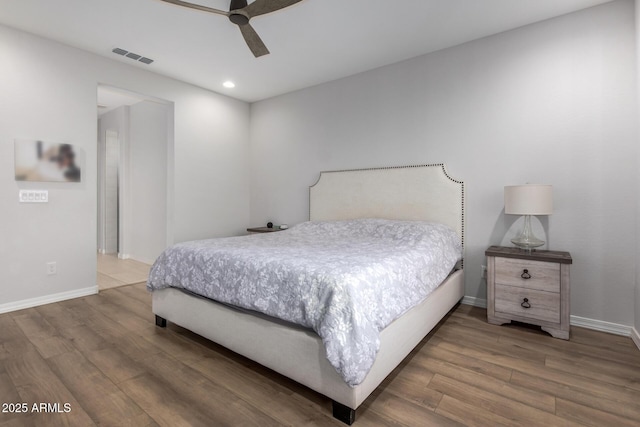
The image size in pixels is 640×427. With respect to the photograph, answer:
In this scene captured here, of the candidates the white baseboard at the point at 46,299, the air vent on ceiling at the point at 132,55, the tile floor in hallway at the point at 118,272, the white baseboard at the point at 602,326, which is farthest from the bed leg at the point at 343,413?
the air vent on ceiling at the point at 132,55

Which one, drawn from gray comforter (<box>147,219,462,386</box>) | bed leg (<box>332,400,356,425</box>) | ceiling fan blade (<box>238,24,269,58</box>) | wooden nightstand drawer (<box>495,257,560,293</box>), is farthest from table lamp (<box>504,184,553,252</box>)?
ceiling fan blade (<box>238,24,269,58</box>)

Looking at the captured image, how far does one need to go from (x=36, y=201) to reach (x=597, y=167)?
202 inches

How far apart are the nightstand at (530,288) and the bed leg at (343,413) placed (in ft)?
5.83

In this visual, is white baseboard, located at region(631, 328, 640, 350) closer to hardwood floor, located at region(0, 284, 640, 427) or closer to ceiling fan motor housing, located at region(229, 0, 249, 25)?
hardwood floor, located at region(0, 284, 640, 427)

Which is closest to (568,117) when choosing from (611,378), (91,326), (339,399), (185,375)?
(611,378)

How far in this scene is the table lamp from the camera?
246 centimetres

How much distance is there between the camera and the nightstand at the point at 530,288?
93.2 inches

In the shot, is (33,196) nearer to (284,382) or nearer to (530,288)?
(284,382)

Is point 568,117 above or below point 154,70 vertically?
below

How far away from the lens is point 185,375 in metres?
1.85

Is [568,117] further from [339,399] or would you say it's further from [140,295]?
[140,295]

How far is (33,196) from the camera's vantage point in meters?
3.06

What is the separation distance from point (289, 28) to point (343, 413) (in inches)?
120

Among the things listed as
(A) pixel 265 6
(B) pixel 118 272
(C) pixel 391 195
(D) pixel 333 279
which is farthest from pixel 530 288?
(B) pixel 118 272
